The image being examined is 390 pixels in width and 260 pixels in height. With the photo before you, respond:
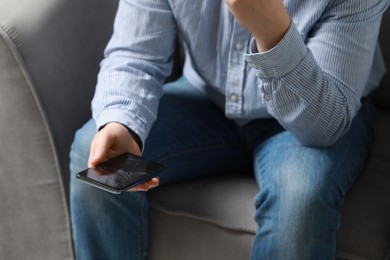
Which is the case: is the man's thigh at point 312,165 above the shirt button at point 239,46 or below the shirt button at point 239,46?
below

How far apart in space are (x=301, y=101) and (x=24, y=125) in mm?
446

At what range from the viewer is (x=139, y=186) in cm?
84

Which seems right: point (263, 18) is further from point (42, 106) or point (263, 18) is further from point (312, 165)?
point (42, 106)

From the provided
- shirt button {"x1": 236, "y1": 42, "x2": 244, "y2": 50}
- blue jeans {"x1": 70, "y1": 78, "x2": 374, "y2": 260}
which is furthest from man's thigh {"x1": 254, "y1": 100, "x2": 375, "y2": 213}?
shirt button {"x1": 236, "y1": 42, "x2": 244, "y2": 50}

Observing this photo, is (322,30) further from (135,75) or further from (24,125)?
(24,125)

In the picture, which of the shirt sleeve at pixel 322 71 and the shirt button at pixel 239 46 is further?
the shirt button at pixel 239 46

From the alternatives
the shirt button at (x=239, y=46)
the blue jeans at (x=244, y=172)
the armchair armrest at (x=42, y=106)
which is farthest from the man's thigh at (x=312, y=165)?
the armchair armrest at (x=42, y=106)

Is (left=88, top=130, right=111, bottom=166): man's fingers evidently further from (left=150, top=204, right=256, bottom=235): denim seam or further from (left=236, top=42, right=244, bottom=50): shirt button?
(left=236, top=42, right=244, bottom=50): shirt button

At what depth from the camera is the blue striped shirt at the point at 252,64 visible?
0.84 meters

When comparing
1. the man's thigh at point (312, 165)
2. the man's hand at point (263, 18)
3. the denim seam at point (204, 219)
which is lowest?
the denim seam at point (204, 219)

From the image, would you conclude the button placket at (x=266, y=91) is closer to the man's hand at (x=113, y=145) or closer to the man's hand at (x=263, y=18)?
the man's hand at (x=263, y=18)

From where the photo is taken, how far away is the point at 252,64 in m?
0.83

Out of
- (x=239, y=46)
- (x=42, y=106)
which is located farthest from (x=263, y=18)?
(x=42, y=106)

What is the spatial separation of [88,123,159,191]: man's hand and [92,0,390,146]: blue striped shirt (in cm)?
2
